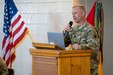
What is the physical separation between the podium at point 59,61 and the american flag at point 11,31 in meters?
1.91

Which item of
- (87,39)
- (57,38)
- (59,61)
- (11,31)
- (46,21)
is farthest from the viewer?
(46,21)

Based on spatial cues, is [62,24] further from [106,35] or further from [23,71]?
[23,71]

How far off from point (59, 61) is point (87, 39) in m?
0.83

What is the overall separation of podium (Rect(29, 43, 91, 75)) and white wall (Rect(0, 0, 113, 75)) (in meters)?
2.07

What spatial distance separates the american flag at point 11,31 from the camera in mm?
5684

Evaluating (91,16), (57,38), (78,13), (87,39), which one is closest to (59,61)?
(57,38)

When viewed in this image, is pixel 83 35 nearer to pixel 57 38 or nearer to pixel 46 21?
pixel 57 38

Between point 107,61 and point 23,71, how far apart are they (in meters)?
1.84

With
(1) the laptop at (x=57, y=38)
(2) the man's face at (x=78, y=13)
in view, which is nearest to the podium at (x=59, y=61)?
(1) the laptop at (x=57, y=38)

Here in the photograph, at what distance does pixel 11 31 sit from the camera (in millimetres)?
5777

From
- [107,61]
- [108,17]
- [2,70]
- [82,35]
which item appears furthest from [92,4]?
[2,70]

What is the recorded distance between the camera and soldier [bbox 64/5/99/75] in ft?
13.4

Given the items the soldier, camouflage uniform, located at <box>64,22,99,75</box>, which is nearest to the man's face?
the soldier

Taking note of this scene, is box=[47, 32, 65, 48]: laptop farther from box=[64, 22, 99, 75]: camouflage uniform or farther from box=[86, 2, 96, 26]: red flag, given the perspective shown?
box=[86, 2, 96, 26]: red flag
